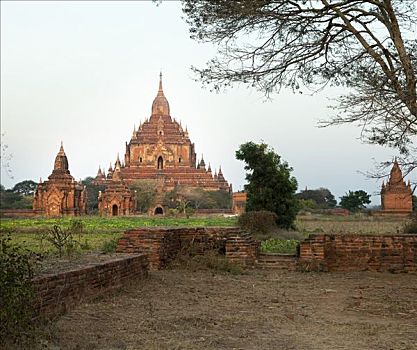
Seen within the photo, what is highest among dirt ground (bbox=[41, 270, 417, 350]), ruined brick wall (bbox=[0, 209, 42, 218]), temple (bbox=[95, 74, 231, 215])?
temple (bbox=[95, 74, 231, 215])

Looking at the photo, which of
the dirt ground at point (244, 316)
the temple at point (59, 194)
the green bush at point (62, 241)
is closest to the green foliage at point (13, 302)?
the dirt ground at point (244, 316)

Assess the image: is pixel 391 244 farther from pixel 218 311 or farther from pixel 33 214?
pixel 33 214

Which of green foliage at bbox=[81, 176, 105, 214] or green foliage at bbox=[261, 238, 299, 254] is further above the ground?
green foliage at bbox=[81, 176, 105, 214]

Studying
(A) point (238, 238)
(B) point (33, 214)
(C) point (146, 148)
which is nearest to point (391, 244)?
(A) point (238, 238)

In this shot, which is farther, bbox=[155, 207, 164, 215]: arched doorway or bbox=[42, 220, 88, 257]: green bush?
bbox=[155, 207, 164, 215]: arched doorway

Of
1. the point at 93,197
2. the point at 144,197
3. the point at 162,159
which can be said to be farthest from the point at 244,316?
the point at 93,197

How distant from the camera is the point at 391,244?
10523 millimetres

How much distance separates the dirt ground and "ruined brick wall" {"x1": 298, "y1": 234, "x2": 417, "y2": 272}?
1414 millimetres

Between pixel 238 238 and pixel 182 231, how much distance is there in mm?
1175

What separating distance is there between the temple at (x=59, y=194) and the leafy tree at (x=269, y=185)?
30961 millimetres

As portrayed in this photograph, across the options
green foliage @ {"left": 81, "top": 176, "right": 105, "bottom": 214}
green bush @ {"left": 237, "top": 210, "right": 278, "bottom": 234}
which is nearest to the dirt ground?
green bush @ {"left": 237, "top": 210, "right": 278, "bottom": 234}

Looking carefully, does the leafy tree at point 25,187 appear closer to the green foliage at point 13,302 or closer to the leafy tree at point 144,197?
the leafy tree at point 144,197

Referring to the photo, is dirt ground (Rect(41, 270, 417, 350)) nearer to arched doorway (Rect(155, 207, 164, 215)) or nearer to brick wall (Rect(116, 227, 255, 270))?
brick wall (Rect(116, 227, 255, 270))

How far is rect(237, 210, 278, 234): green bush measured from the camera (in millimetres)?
20156
